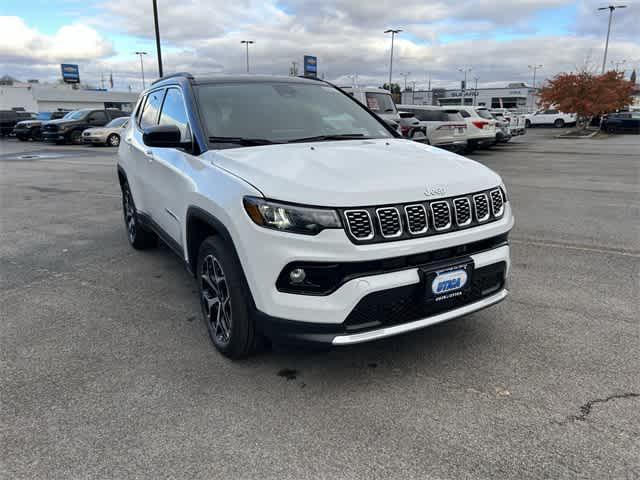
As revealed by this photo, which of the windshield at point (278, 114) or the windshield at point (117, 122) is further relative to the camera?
the windshield at point (117, 122)

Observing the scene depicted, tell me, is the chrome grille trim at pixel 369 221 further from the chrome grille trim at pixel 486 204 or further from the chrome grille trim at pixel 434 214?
the chrome grille trim at pixel 486 204

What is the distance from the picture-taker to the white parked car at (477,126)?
55.4 ft

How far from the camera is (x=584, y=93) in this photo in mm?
33375

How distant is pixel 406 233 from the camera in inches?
106

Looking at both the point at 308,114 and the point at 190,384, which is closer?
the point at 190,384

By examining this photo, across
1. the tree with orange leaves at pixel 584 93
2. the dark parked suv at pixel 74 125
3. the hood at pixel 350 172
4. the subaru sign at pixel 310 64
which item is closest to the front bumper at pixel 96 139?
the dark parked suv at pixel 74 125

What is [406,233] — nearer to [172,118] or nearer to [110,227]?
[172,118]

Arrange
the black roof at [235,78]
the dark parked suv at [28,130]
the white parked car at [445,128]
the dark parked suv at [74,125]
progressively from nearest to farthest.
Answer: the black roof at [235,78], the white parked car at [445,128], the dark parked suv at [74,125], the dark parked suv at [28,130]

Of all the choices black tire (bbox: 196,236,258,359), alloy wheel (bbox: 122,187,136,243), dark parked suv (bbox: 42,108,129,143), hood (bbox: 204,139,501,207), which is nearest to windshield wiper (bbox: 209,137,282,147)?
hood (bbox: 204,139,501,207)

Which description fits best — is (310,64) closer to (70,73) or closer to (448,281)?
(70,73)

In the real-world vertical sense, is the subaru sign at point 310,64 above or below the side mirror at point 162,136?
above

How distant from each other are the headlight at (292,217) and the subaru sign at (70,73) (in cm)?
8734

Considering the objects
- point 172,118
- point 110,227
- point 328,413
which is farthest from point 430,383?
point 110,227

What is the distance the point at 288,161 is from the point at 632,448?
2315 mm
